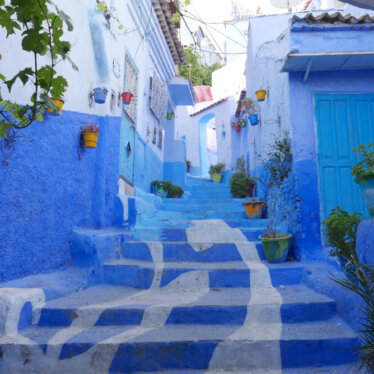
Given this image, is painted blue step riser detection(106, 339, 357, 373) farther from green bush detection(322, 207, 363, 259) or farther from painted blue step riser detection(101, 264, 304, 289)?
painted blue step riser detection(101, 264, 304, 289)

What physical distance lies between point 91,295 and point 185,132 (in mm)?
14861

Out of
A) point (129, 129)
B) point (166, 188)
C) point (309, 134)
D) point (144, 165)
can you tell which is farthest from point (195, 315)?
point (166, 188)

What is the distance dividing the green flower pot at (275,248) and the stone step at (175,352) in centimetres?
163

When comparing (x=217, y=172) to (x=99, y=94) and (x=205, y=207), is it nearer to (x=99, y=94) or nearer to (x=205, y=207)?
(x=205, y=207)

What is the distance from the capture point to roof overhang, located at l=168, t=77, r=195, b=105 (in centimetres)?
1072

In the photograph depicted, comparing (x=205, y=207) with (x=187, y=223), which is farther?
(x=205, y=207)

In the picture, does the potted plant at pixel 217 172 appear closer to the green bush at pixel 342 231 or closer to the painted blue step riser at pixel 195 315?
the green bush at pixel 342 231

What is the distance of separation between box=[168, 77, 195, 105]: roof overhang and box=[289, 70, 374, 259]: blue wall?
19.7 ft

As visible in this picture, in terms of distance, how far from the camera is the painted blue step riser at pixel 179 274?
4.02 metres

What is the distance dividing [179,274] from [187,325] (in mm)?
948

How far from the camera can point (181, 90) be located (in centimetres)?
1123

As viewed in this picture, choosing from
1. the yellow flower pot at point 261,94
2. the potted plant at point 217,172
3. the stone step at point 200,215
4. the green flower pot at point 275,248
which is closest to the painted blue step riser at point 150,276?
the green flower pot at point 275,248

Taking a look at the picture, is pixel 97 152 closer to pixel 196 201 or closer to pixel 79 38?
pixel 79 38

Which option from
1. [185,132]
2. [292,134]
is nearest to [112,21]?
[292,134]
